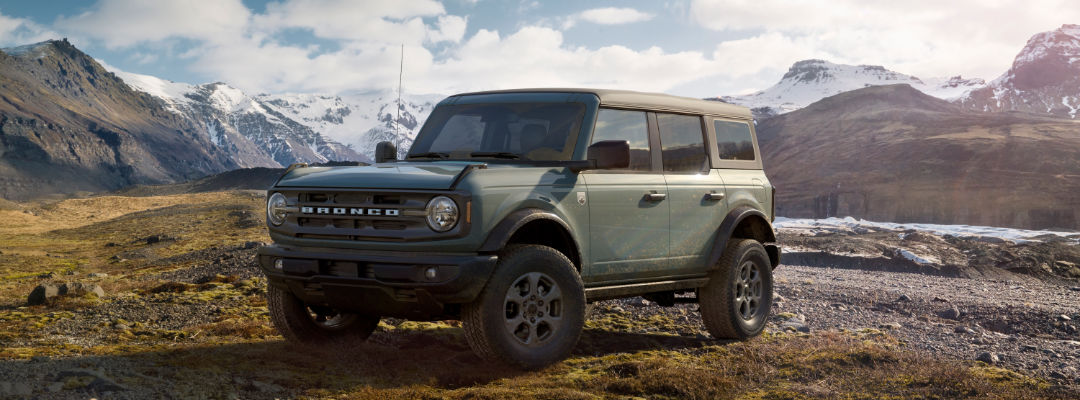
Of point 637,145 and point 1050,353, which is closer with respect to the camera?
point 637,145

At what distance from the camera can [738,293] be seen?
27.3 feet

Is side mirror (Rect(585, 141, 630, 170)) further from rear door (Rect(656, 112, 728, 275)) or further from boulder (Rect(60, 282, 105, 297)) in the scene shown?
boulder (Rect(60, 282, 105, 297))

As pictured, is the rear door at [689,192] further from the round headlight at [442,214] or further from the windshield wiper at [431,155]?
the round headlight at [442,214]

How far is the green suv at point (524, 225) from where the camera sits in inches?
226

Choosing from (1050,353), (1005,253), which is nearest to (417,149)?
(1050,353)

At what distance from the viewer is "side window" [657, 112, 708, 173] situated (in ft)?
24.8

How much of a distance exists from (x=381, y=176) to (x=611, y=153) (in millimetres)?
1681

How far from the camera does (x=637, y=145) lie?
7.21 meters

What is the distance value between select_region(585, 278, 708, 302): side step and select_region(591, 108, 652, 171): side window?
98 cm

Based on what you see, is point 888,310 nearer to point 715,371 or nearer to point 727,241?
point 727,241

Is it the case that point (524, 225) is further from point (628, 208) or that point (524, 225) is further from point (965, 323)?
point (965, 323)

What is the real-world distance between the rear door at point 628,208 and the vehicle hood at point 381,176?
3.78ft

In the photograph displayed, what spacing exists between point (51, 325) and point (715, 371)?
20.8ft

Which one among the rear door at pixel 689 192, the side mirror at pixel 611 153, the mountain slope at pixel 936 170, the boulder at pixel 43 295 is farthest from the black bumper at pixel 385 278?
the mountain slope at pixel 936 170
